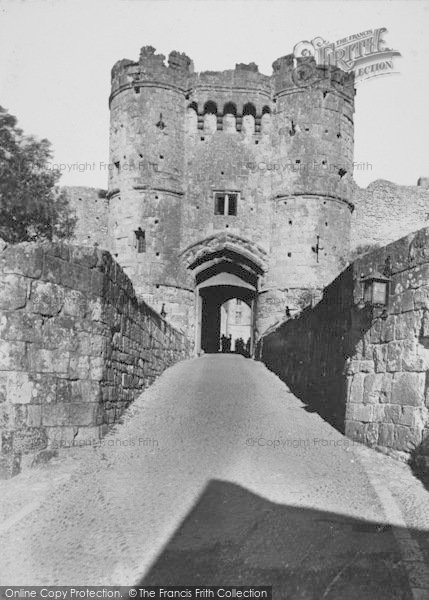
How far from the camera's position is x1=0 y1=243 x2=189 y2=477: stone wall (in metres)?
7.11

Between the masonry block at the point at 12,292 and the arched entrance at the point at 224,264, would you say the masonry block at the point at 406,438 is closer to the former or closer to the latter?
the masonry block at the point at 12,292

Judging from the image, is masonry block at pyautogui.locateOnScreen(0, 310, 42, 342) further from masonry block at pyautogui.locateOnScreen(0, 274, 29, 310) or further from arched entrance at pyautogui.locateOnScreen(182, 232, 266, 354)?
arched entrance at pyautogui.locateOnScreen(182, 232, 266, 354)

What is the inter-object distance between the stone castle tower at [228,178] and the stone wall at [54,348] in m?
19.4

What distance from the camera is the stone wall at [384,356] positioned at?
7.00 metres

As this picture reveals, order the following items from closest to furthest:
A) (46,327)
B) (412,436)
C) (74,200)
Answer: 1. (412,436)
2. (46,327)
3. (74,200)

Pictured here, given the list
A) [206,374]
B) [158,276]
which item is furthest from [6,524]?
[158,276]

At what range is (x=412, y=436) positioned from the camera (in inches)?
275

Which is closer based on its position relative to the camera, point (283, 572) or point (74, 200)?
point (283, 572)

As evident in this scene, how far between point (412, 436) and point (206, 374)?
9.55 m

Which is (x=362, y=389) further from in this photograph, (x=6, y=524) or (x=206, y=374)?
(x=206, y=374)

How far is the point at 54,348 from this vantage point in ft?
24.9

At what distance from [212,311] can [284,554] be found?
31.9 metres

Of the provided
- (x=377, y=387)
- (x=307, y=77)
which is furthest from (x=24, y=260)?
(x=307, y=77)

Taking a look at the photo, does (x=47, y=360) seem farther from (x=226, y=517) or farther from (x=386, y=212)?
(x=386, y=212)
